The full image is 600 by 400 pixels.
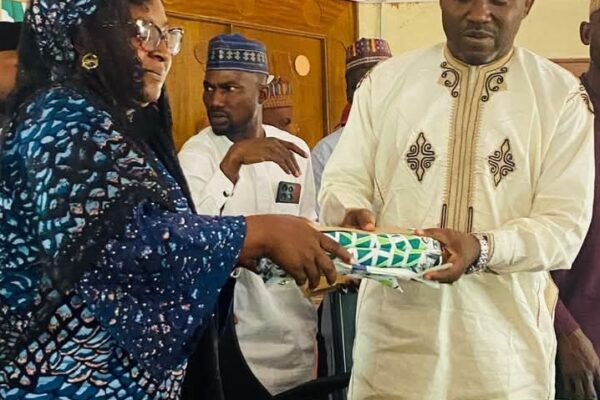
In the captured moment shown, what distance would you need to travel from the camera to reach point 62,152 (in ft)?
4.19

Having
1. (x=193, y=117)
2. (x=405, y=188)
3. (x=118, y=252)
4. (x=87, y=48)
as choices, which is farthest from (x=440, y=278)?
(x=193, y=117)

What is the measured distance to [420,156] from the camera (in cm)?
194

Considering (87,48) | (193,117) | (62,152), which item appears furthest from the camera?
(193,117)

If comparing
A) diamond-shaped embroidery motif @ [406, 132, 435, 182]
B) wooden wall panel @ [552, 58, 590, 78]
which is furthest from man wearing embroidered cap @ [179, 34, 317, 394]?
wooden wall panel @ [552, 58, 590, 78]

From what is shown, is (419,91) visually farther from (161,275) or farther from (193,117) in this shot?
(193,117)

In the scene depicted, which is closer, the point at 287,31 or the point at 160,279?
the point at 160,279

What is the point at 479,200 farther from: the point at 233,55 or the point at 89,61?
the point at 233,55

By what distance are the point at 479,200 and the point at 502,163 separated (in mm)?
95

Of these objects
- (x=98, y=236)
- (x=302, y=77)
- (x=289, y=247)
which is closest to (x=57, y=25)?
(x=98, y=236)

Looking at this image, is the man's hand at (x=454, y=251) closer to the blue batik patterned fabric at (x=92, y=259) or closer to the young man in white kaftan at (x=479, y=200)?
the young man in white kaftan at (x=479, y=200)

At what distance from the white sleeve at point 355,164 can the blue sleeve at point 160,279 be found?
1.93ft

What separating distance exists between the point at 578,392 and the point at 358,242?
0.90 meters

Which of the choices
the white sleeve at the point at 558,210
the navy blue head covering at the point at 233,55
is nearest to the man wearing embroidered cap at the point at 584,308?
the white sleeve at the point at 558,210

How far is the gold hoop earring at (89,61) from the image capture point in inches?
55.2
